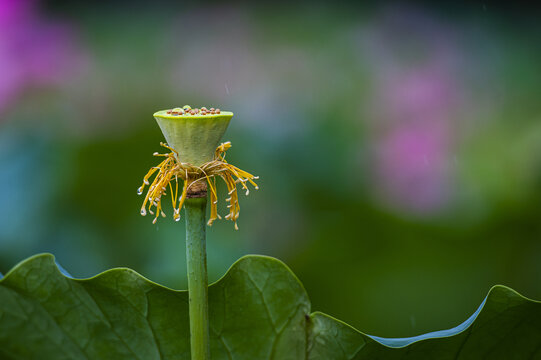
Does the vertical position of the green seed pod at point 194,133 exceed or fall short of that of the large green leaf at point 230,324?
it exceeds it

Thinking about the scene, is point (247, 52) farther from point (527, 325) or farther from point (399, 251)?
point (527, 325)

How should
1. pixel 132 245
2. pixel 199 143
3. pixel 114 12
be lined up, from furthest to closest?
1. pixel 114 12
2. pixel 132 245
3. pixel 199 143

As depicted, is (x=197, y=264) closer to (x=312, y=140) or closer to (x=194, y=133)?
(x=194, y=133)

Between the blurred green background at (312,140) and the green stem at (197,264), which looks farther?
the blurred green background at (312,140)

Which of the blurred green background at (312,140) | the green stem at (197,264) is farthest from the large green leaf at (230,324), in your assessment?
the blurred green background at (312,140)

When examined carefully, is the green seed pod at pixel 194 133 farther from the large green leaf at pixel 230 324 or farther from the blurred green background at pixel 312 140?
the blurred green background at pixel 312 140

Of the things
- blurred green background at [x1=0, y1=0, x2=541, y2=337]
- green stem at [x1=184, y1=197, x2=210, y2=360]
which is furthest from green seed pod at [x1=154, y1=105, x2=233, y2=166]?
blurred green background at [x1=0, y1=0, x2=541, y2=337]

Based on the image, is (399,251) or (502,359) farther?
(399,251)

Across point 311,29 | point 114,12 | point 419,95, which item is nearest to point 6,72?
point 114,12
